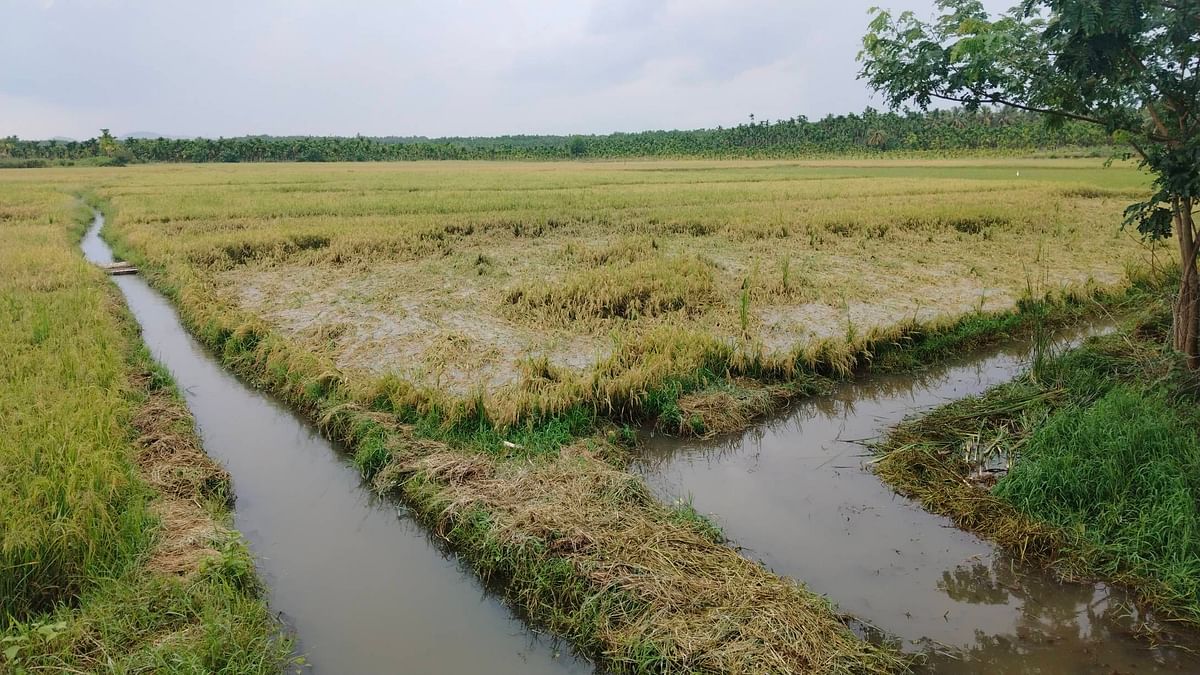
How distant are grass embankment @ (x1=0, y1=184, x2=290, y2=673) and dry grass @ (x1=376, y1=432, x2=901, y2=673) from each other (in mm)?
1357

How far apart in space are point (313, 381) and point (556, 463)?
3.10 m

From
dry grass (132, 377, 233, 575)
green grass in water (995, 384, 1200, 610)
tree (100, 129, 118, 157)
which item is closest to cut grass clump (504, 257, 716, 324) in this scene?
dry grass (132, 377, 233, 575)

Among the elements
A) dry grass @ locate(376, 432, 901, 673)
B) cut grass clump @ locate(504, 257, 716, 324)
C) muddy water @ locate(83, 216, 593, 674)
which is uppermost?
cut grass clump @ locate(504, 257, 716, 324)

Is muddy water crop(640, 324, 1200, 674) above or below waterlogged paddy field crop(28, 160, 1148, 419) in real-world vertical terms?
below

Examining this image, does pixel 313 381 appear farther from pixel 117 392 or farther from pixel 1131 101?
pixel 1131 101

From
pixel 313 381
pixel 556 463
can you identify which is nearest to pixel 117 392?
pixel 313 381

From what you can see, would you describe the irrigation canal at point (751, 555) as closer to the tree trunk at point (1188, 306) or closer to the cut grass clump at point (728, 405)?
the cut grass clump at point (728, 405)

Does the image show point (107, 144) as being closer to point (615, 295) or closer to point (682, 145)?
point (682, 145)

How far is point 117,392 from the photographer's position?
596cm

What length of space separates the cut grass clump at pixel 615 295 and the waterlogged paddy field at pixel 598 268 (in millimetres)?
32

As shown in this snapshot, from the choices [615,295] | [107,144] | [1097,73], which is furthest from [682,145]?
[1097,73]

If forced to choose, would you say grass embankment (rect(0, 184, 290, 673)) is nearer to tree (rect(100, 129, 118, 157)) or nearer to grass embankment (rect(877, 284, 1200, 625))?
grass embankment (rect(877, 284, 1200, 625))

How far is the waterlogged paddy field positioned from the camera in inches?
295

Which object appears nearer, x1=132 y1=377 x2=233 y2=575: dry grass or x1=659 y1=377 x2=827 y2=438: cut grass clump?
x1=132 y1=377 x2=233 y2=575: dry grass
